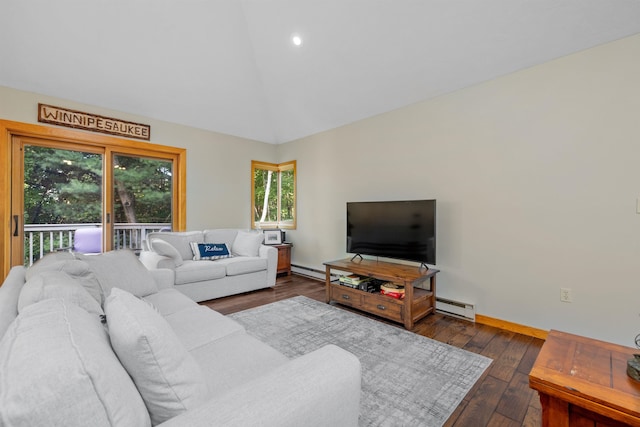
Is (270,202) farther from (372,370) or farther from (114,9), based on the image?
(372,370)

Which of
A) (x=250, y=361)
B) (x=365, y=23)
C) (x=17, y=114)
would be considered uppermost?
(x=365, y=23)

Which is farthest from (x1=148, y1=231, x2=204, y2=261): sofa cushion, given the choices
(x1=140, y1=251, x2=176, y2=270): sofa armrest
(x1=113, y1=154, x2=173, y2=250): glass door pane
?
(x1=113, y1=154, x2=173, y2=250): glass door pane

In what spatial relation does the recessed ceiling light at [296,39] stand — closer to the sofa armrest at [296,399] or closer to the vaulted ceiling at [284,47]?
the vaulted ceiling at [284,47]

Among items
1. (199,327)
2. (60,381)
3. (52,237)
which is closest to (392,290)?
(199,327)

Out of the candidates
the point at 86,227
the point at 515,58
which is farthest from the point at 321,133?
the point at 86,227

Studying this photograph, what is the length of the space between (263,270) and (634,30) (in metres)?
4.45

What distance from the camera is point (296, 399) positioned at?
2.62ft

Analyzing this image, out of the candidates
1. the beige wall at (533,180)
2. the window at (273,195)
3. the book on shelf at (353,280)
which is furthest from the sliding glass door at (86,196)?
the book on shelf at (353,280)

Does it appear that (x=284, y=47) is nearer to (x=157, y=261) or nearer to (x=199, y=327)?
(x=157, y=261)

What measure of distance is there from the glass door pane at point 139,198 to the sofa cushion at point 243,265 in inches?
54.1

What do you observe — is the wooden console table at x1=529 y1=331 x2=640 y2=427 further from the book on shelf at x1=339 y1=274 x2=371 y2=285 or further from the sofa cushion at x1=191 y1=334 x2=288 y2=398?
the book on shelf at x1=339 y1=274 x2=371 y2=285

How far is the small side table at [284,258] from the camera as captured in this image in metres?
4.81

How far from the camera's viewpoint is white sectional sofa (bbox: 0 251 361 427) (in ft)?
1.89

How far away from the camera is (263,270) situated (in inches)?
160
